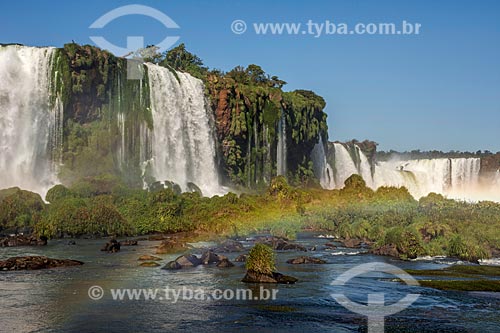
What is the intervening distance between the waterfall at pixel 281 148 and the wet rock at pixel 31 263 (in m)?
57.1

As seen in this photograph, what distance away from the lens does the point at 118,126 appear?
221 feet

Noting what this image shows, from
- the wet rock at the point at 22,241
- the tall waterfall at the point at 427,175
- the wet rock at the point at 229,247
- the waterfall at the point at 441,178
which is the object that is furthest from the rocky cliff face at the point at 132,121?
the wet rock at the point at 229,247

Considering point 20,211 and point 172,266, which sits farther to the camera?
point 20,211

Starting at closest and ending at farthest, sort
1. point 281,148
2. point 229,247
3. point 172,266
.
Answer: point 172,266 → point 229,247 → point 281,148

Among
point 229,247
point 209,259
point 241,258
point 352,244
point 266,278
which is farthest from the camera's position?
point 352,244

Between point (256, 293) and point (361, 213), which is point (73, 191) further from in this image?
point (256, 293)

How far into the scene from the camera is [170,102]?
70.0m

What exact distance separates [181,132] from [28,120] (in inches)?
650

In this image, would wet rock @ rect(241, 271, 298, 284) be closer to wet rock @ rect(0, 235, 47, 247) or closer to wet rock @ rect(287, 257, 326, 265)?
wet rock @ rect(287, 257, 326, 265)

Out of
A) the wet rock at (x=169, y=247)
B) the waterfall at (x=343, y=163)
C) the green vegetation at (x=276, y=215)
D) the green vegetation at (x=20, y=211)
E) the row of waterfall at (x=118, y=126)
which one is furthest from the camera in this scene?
the waterfall at (x=343, y=163)

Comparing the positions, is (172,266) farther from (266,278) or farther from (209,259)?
(266,278)

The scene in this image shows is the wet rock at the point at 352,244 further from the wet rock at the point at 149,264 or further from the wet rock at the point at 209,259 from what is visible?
the wet rock at the point at 149,264

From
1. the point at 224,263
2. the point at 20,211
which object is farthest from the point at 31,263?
the point at 20,211

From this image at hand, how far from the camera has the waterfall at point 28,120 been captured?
6047cm
